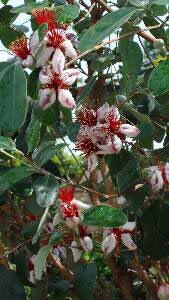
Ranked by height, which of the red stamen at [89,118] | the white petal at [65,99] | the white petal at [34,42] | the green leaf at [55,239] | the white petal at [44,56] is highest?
the white petal at [34,42]

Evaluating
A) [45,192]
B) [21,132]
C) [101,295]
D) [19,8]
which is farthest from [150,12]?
[101,295]

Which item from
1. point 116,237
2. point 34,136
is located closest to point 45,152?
point 34,136

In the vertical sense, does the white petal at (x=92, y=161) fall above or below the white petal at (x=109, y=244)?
above

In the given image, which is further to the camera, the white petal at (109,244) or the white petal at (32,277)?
the white petal at (32,277)

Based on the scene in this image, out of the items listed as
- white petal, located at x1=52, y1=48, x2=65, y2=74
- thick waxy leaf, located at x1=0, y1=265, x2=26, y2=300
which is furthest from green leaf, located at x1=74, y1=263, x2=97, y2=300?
white petal, located at x1=52, y1=48, x2=65, y2=74

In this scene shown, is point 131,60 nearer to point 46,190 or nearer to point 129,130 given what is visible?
point 129,130

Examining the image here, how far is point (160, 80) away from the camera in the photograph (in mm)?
864

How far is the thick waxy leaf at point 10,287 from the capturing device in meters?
1.36

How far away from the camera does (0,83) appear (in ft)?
2.92

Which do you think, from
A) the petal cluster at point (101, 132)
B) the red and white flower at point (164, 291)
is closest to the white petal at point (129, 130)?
the petal cluster at point (101, 132)

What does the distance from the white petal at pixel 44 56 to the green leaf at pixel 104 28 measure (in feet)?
0.39

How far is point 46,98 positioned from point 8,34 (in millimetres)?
259

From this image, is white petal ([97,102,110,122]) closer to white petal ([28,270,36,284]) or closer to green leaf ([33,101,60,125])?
green leaf ([33,101,60,125])

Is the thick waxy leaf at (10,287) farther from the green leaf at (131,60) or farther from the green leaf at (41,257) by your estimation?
the green leaf at (131,60)
